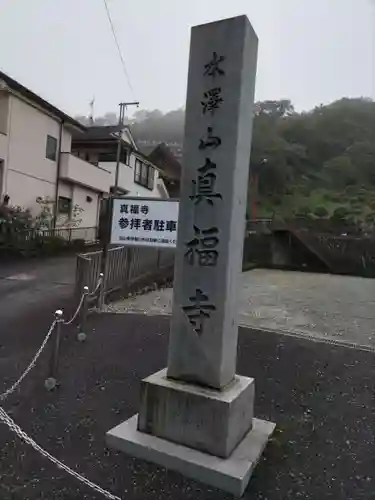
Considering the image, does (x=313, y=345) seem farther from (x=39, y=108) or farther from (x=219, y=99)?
(x=39, y=108)

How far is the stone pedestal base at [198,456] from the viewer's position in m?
2.99

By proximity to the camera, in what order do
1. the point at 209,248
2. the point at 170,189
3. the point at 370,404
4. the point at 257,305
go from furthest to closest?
the point at 170,189 < the point at 257,305 < the point at 370,404 < the point at 209,248

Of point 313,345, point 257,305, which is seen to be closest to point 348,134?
point 257,305

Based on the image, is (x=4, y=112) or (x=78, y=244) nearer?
(x=4, y=112)

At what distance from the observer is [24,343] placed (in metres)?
6.13

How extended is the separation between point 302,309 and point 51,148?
15262 mm

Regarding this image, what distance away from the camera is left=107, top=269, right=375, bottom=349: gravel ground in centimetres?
790

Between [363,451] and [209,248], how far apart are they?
2.31 metres

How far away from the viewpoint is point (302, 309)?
1017 cm

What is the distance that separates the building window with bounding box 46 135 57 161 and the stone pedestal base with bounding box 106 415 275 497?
60.0 feet

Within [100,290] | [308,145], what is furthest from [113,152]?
[308,145]

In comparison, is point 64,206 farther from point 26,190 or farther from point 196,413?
point 196,413

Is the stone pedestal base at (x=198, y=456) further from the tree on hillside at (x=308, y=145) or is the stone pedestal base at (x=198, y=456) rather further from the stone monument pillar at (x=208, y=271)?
the tree on hillside at (x=308, y=145)

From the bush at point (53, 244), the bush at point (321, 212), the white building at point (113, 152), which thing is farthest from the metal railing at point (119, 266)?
the bush at point (321, 212)
